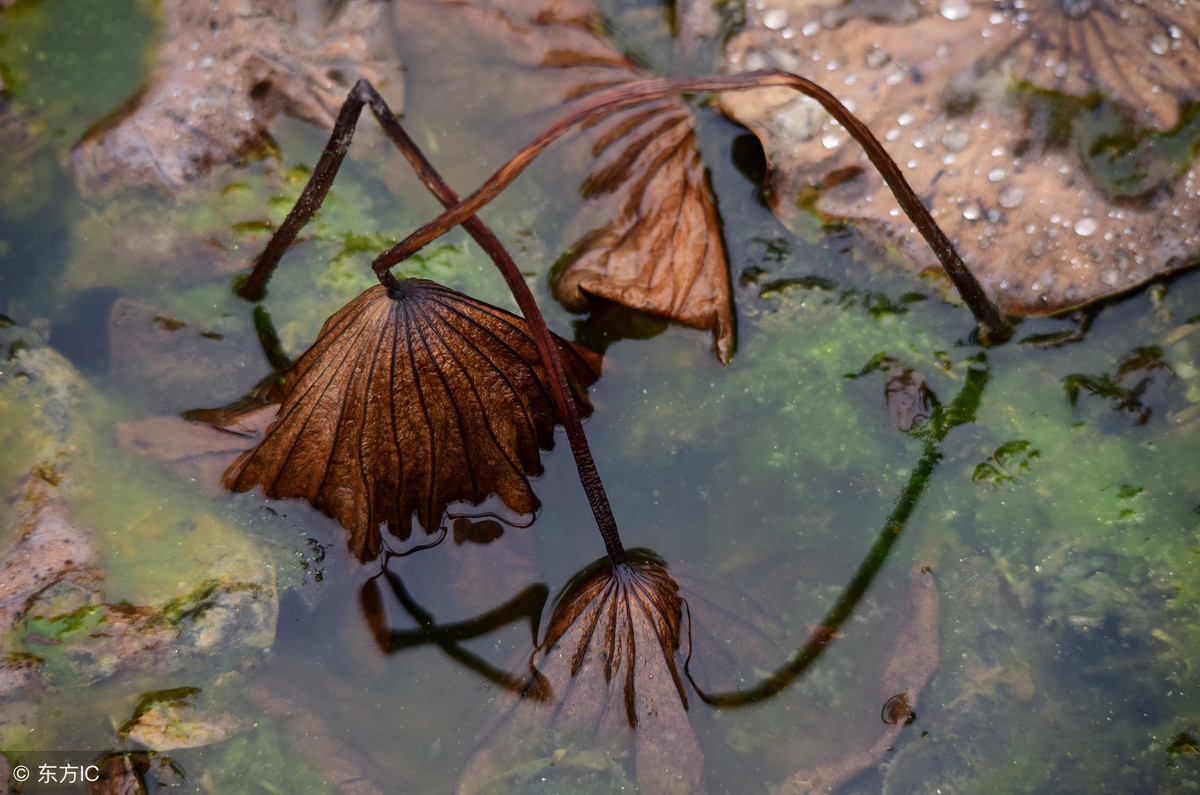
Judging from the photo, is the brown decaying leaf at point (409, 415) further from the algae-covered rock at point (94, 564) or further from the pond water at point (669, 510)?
the algae-covered rock at point (94, 564)

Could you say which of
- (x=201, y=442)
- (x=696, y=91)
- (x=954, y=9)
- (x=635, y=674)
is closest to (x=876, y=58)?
(x=954, y=9)

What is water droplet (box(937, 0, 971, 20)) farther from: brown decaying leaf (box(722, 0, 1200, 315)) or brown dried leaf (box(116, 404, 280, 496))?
brown dried leaf (box(116, 404, 280, 496))

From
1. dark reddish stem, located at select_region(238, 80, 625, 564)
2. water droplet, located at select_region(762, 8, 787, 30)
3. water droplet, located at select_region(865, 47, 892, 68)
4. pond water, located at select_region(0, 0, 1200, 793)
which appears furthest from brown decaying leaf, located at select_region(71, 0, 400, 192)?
→ water droplet, located at select_region(865, 47, 892, 68)

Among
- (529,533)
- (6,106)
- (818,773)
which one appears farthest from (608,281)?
(6,106)

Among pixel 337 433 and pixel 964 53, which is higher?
pixel 964 53

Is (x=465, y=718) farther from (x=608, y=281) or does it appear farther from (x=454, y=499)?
(x=608, y=281)

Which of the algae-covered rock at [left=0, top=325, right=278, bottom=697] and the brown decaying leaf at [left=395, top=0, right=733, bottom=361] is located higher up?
the brown decaying leaf at [left=395, top=0, right=733, bottom=361]
